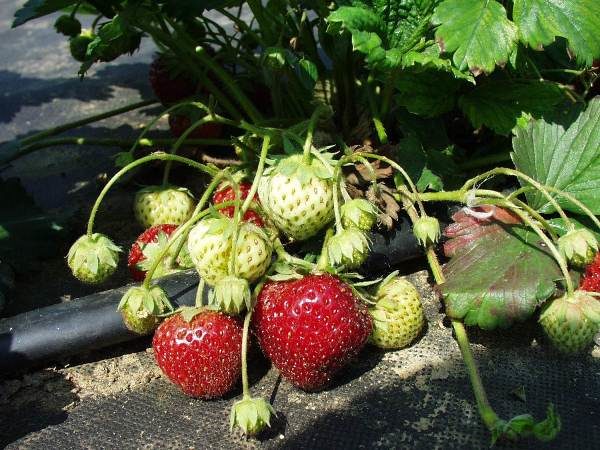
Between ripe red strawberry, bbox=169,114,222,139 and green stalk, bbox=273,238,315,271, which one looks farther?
ripe red strawberry, bbox=169,114,222,139

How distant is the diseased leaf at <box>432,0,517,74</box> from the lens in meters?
1.11

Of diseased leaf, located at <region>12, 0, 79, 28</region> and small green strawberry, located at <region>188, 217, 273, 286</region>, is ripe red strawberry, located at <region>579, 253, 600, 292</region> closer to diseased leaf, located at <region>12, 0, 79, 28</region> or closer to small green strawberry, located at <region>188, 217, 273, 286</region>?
small green strawberry, located at <region>188, 217, 273, 286</region>

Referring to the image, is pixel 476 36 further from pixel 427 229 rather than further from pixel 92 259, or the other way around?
pixel 92 259

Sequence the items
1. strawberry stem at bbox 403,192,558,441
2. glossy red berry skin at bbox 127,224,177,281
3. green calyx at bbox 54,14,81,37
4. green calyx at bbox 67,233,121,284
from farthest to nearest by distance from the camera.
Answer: green calyx at bbox 54,14,81,37
glossy red berry skin at bbox 127,224,177,281
green calyx at bbox 67,233,121,284
strawberry stem at bbox 403,192,558,441

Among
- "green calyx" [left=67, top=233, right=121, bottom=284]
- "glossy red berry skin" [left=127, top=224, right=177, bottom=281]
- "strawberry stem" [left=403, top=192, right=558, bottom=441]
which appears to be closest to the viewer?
"strawberry stem" [left=403, top=192, right=558, bottom=441]

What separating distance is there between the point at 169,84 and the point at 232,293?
85 cm

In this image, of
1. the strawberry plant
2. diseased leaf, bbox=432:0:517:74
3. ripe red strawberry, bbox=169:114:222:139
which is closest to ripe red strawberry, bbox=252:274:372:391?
the strawberry plant

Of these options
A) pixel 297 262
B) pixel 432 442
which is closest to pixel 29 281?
pixel 297 262

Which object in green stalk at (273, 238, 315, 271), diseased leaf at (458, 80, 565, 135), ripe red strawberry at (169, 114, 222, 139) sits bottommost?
ripe red strawberry at (169, 114, 222, 139)

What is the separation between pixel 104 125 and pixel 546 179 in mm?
1230

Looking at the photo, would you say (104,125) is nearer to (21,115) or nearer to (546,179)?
(21,115)

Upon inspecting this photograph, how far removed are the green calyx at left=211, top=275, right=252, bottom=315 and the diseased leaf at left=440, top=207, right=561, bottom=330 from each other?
31 centimetres

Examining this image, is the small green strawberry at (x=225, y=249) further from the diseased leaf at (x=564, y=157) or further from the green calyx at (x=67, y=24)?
the green calyx at (x=67, y=24)

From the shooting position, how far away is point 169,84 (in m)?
1.73
